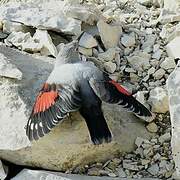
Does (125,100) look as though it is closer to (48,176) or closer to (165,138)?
(165,138)

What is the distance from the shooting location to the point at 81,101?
3.27 m

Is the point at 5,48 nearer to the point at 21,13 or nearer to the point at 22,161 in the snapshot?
the point at 21,13

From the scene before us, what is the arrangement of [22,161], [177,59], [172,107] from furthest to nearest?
[177,59] < [22,161] < [172,107]

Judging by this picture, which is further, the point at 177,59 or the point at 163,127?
the point at 177,59

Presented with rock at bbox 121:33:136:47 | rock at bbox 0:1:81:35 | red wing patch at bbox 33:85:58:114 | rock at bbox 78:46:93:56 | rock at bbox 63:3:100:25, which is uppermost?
rock at bbox 63:3:100:25

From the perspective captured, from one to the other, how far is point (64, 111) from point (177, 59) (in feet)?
2.82

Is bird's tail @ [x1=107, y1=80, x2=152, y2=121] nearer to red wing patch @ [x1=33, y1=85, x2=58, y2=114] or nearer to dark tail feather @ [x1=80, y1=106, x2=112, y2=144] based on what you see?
dark tail feather @ [x1=80, y1=106, x2=112, y2=144]

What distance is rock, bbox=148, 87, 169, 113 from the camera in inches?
136

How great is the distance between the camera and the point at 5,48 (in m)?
3.75

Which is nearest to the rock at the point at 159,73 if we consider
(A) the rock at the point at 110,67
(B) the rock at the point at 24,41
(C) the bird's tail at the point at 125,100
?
(A) the rock at the point at 110,67

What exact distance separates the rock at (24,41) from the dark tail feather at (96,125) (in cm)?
70

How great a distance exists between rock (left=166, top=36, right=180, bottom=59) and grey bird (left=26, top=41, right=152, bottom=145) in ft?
1.61

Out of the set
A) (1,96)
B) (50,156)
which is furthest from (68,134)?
(1,96)

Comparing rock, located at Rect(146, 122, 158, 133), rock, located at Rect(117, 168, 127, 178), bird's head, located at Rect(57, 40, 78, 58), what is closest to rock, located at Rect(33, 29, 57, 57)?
bird's head, located at Rect(57, 40, 78, 58)
